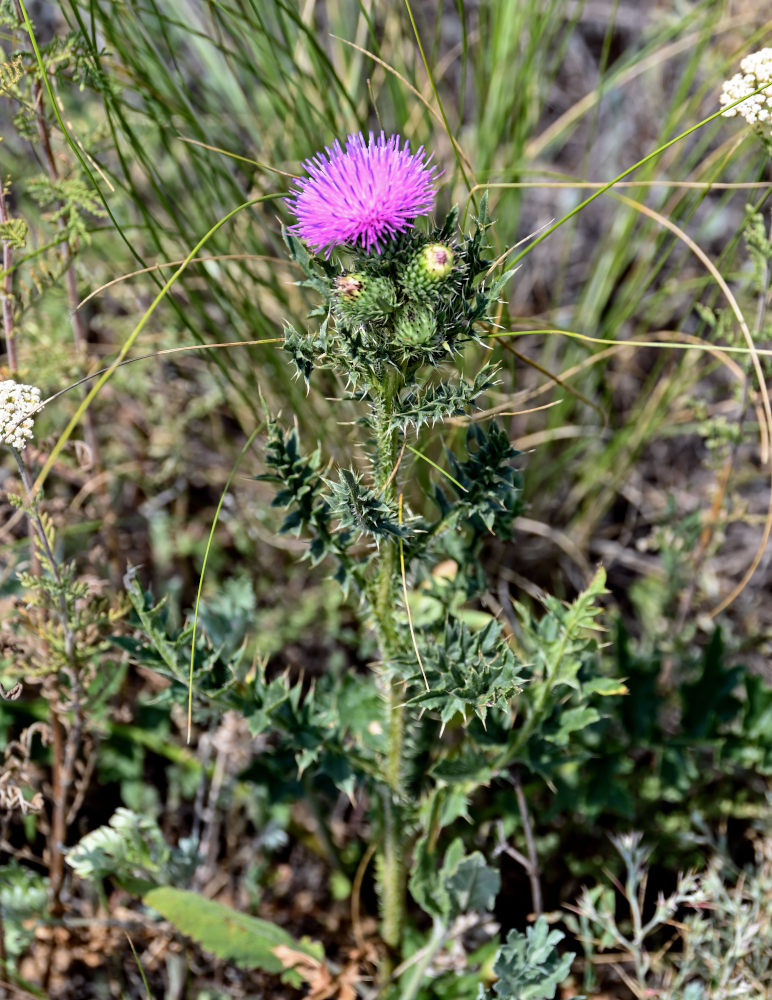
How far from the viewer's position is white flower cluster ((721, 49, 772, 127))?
6.24 ft

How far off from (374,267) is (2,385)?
0.77 meters

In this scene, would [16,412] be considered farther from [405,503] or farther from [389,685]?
[389,685]

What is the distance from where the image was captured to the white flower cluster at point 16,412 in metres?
1.70

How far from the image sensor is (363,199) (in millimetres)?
1521

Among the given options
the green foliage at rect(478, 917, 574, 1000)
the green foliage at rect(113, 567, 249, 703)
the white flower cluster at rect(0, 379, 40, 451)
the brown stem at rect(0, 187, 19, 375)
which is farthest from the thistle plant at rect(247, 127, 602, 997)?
the brown stem at rect(0, 187, 19, 375)

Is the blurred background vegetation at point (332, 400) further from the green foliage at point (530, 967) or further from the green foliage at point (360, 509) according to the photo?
the green foliage at point (360, 509)

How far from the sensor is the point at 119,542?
294cm

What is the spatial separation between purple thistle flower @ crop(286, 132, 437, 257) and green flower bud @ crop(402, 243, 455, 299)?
68mm

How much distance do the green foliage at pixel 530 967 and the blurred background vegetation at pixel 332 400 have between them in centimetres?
40

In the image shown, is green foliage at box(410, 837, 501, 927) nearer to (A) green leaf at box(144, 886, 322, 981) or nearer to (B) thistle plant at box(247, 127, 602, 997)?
(B) thistle plant at box(247, 127, 602, 997)

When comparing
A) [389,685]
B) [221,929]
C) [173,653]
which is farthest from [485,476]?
[221,929]

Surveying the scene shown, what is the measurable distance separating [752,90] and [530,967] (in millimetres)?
1911

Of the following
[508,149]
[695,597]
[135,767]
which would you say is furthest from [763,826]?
[508,149]

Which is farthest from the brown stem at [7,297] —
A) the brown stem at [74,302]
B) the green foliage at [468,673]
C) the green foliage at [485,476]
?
the green foliage at [468,673]
